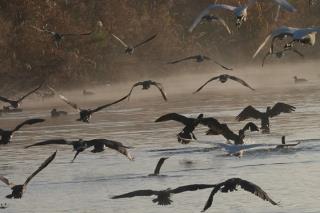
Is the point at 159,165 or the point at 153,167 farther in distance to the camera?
the point at 153,167

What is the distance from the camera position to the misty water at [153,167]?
72.8ft

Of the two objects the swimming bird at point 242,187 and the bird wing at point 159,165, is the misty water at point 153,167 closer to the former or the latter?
the bird wing at point 159,165

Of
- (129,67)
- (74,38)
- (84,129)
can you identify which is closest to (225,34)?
(129,67)

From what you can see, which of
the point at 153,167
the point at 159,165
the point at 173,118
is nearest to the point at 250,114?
the point at 153,167

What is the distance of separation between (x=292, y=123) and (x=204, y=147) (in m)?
7.19

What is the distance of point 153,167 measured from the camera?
27484mm

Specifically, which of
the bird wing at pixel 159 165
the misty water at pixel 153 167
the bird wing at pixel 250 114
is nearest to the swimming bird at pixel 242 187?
the misty water at pixel 153 167

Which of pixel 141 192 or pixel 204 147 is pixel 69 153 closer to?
pixel 204 147

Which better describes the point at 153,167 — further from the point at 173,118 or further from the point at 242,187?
the point at 242,187

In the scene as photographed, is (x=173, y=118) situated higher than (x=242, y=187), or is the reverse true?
(x=173, y=118)

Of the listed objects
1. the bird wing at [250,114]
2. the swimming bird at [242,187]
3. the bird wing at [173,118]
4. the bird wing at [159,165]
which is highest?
the bird wing at [250,114]

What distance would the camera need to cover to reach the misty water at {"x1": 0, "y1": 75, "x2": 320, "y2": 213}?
874 inches

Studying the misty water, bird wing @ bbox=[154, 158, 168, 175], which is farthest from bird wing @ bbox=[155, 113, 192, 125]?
bird wing @ bbox=[154, 158, 168, 175]

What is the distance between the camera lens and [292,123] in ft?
124
